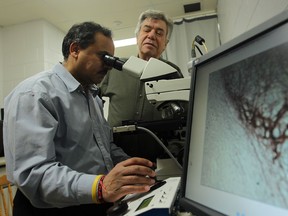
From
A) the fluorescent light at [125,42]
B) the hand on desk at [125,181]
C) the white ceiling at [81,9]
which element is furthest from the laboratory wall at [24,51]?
the hand on desk at [125,181]

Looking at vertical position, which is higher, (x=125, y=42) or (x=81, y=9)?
(x=81, y=9)

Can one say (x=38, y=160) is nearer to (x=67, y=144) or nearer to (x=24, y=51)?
(x=67, y=144)

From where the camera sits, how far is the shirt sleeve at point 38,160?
2.49ft

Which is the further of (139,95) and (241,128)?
(139,95)

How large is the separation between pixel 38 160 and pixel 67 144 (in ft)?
0.60

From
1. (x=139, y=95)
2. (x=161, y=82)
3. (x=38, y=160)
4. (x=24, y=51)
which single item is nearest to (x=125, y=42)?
(x=24, y=51)

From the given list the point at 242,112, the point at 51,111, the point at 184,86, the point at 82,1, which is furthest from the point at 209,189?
the point at 82,1

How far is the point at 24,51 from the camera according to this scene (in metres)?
3.68

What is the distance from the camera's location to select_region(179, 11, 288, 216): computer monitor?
38cm

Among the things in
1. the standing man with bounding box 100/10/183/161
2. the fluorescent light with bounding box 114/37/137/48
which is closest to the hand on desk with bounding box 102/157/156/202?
the standing man with bounding box 100/10/183/161

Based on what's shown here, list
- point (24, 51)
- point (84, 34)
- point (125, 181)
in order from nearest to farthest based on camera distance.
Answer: point (125, 181) → point (84, 34) → point (24, 51)

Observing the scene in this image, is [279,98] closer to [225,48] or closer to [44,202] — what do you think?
[225,48]

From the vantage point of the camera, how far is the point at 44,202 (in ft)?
2.73

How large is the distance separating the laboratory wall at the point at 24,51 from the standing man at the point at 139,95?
2338 mm
